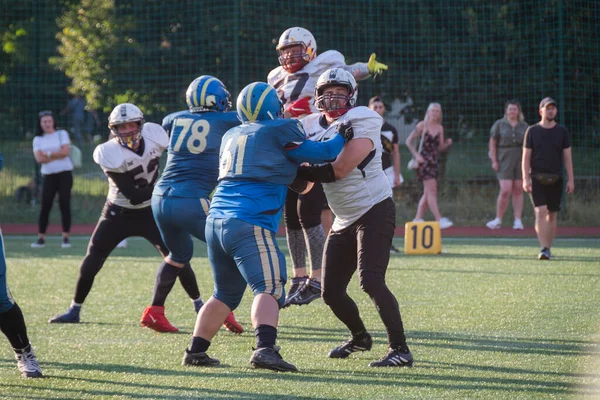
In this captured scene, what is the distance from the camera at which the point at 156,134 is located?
7488mm

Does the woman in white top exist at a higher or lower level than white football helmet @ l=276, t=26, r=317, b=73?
lower

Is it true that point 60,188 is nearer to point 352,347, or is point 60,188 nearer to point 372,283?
point 352,347

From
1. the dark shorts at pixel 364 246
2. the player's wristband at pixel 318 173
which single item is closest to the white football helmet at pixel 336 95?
the player's wristband at pixel 318 173

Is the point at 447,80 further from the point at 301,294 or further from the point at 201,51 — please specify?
the point at 301,294

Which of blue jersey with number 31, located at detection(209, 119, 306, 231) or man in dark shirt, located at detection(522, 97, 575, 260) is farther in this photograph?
man in dark shirt, located at detection(522, 97, 575, 260)

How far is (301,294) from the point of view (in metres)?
8.11

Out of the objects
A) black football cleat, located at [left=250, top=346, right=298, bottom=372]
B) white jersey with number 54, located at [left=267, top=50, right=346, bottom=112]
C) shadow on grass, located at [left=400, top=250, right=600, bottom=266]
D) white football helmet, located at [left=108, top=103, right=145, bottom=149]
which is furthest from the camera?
shadow on grass, located at [left=400, top=250, right=600, bottom=266]

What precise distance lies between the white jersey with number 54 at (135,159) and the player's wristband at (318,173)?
207 cm

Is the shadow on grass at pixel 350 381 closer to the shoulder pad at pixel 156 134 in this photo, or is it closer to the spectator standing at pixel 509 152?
the shoulder pad at pixel 156 134

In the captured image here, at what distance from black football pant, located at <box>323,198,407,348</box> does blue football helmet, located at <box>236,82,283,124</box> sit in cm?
85

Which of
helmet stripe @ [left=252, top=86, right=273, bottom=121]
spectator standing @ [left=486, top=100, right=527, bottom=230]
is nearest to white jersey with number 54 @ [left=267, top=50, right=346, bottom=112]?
helmet stripe @ [left=252, top=86, right=273, bottom=121]

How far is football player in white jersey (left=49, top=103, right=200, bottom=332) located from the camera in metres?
7.25

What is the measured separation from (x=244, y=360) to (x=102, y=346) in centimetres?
118

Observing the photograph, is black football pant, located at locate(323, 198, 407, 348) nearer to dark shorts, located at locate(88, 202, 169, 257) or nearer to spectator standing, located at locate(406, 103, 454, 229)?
dark shorts, located at locate(88, 202, 169, 257)
